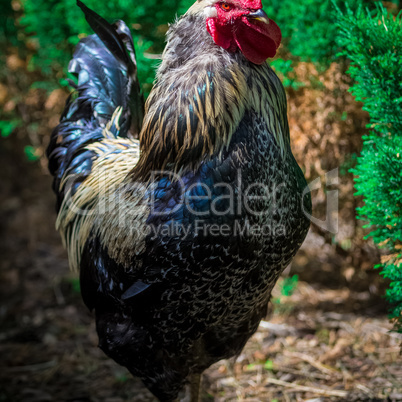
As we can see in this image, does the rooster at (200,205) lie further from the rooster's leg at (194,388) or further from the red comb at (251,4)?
the rooster's leg at (194,388)

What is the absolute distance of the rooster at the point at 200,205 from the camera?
2.04 metres

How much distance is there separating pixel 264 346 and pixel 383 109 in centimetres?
228

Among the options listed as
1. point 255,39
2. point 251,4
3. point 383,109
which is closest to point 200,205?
point 255,39

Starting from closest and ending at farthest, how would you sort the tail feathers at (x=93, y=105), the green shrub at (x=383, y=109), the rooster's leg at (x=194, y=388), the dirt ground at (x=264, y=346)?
the green shrub at (x=383, y=109), the rooster's leg at (x=194, y=388), the tail feathers at (x=93, y=105), the dirt ground at (x=264, y=346)

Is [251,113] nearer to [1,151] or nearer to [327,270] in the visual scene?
[327,270]

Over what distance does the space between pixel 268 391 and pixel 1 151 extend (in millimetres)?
4805

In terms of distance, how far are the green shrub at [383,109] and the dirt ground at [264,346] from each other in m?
1.15

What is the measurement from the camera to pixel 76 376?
361cm

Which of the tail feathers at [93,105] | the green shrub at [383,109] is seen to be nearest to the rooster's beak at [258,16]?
the green shrub at [383,109]

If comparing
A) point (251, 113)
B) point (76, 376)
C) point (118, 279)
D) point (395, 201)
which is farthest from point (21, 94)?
point (395, 201)

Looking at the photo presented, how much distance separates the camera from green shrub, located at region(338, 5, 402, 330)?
7.84 ft

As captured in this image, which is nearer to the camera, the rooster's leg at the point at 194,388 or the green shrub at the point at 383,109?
the green shrub at the point at 383,109

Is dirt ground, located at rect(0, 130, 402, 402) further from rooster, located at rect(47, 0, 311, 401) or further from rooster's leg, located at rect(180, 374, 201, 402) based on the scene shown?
rooster, located at rect(47, 0, 311, 401)

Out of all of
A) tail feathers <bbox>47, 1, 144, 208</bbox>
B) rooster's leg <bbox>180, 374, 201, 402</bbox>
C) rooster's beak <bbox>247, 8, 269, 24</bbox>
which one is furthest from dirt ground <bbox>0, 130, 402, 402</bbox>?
rooster's beak <bbox>247, 8, 269, 24</bbox>
